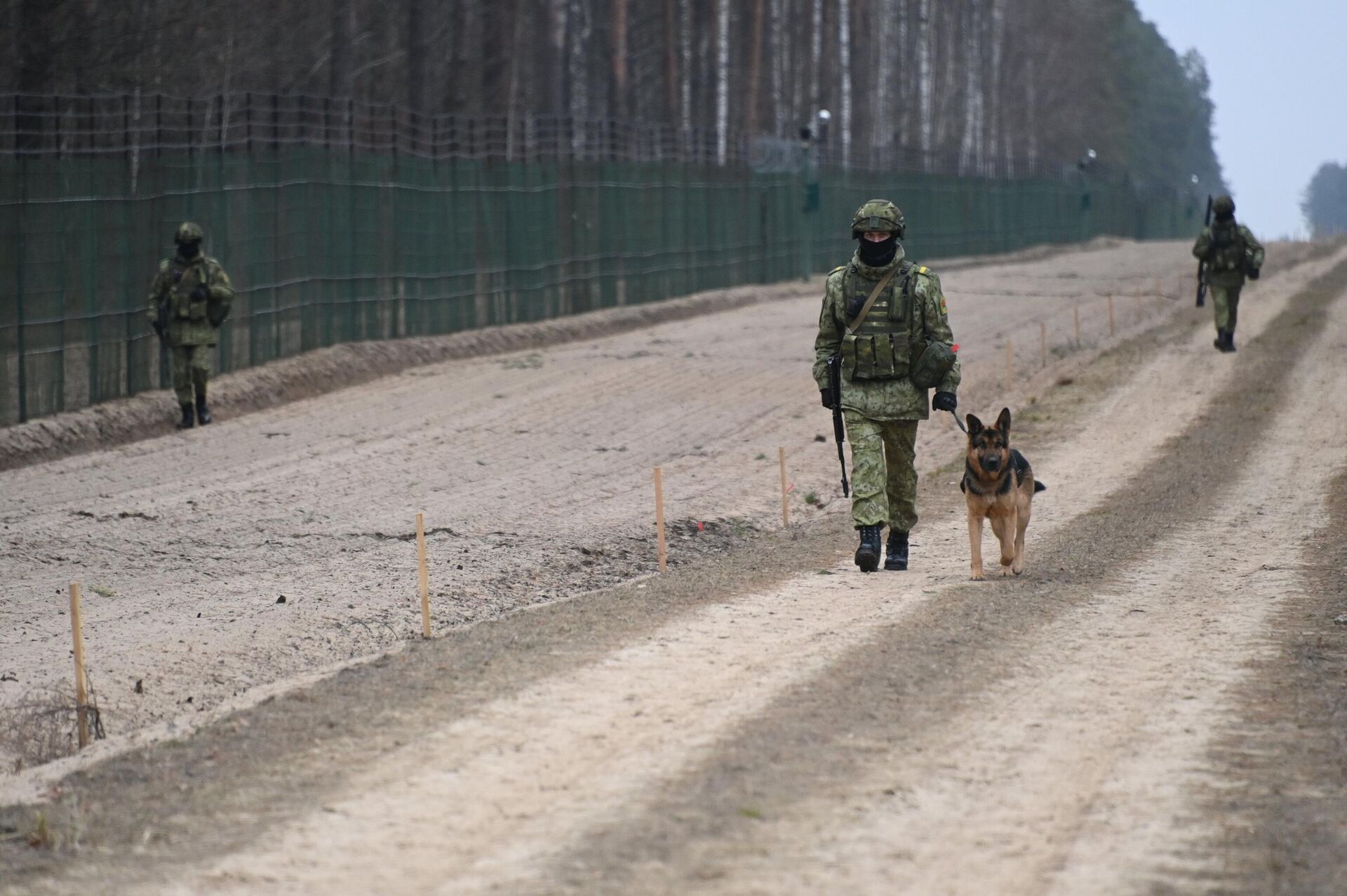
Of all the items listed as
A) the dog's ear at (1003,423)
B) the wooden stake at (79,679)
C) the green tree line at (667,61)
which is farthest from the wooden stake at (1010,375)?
the wooden stake at (79,679)

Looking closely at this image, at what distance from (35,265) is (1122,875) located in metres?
13.8

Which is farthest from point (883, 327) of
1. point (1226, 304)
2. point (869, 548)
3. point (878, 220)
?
point (1226, 304)

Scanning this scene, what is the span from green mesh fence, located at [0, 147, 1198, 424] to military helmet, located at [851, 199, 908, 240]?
962 cm

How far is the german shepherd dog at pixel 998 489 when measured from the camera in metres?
9.62

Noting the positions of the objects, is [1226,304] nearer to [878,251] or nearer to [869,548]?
[869,548]

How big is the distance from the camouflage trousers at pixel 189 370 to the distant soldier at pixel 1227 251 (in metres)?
12.5

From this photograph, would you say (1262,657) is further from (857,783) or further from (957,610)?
(857,783)

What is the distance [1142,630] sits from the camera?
884 cm

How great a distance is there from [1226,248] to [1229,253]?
8cm

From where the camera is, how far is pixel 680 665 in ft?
25.9

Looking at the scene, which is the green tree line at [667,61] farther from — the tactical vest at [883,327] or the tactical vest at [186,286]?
the tactical vest at [883,327]

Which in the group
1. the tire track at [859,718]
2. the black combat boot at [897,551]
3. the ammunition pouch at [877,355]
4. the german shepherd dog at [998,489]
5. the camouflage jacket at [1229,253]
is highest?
the camouflage jacket at [1229,253]

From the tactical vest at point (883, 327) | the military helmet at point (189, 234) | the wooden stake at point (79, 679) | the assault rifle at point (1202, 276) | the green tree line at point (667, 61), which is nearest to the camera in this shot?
the wooden stake at point (79, 679)

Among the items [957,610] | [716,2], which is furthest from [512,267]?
[716,2]
